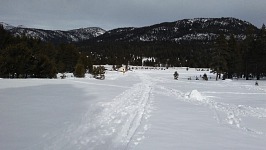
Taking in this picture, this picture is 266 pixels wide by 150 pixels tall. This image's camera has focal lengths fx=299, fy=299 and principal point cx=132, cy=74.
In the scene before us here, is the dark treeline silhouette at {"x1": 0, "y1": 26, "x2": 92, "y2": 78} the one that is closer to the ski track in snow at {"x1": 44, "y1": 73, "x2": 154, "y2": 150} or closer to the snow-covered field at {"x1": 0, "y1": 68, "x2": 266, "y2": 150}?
the snow-covered field at {"x1": 0, "y1": 68, "x2": 266, "y2": 150}

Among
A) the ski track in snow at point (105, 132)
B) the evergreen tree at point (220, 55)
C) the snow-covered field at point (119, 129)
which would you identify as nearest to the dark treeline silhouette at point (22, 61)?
the snow-covered field at point (119, 129)

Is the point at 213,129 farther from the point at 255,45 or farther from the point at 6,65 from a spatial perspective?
the point at 255,45

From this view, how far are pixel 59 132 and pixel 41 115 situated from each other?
303 cm

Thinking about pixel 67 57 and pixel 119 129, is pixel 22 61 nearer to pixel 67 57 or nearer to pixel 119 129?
pixel 67 57

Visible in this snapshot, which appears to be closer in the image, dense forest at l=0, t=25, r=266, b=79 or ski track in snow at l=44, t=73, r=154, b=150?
ski track in snow at l=44, t=73, r=154, b=150

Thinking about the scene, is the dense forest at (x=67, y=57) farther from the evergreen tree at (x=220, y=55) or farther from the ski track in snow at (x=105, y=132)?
the ski track in snow at (x=105, y=132)

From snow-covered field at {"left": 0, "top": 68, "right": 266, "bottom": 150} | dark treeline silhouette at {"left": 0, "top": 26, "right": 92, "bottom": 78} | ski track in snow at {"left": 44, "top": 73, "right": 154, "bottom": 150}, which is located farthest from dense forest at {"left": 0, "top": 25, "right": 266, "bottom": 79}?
ski track in snow at {"left": 44, "top": 73, "right": 154, "bottom": 150}

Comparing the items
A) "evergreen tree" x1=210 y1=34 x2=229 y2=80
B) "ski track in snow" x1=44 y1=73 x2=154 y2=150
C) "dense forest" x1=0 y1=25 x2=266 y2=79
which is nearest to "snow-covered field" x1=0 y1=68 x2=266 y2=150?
"ski track in snow" x1=44 y1=73 x2=154 y2=150

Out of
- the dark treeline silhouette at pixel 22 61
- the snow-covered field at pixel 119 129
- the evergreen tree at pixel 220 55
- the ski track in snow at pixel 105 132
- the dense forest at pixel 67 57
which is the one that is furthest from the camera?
the evergreen tree at pixel 220 55

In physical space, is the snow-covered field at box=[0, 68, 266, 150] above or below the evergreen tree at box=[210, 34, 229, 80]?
below

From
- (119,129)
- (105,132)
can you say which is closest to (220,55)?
(119,129)

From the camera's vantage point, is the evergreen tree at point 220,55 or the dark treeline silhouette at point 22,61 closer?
the dark treeline silhouette at point 22,61

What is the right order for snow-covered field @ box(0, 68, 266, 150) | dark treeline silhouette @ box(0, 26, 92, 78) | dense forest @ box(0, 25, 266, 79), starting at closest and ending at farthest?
1. snow-covered field @ box(0, 68, 266, 150)
2. dark treeline silhouette @ box(0, 26, 92, 78)
3. dense forest @ box(0, 25, 266, 79)

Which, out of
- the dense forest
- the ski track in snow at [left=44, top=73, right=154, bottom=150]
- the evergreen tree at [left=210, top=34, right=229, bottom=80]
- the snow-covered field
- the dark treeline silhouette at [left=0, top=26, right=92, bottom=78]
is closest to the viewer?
the ski track in snow at [left=44, top=73, right=154, bottom=150]
